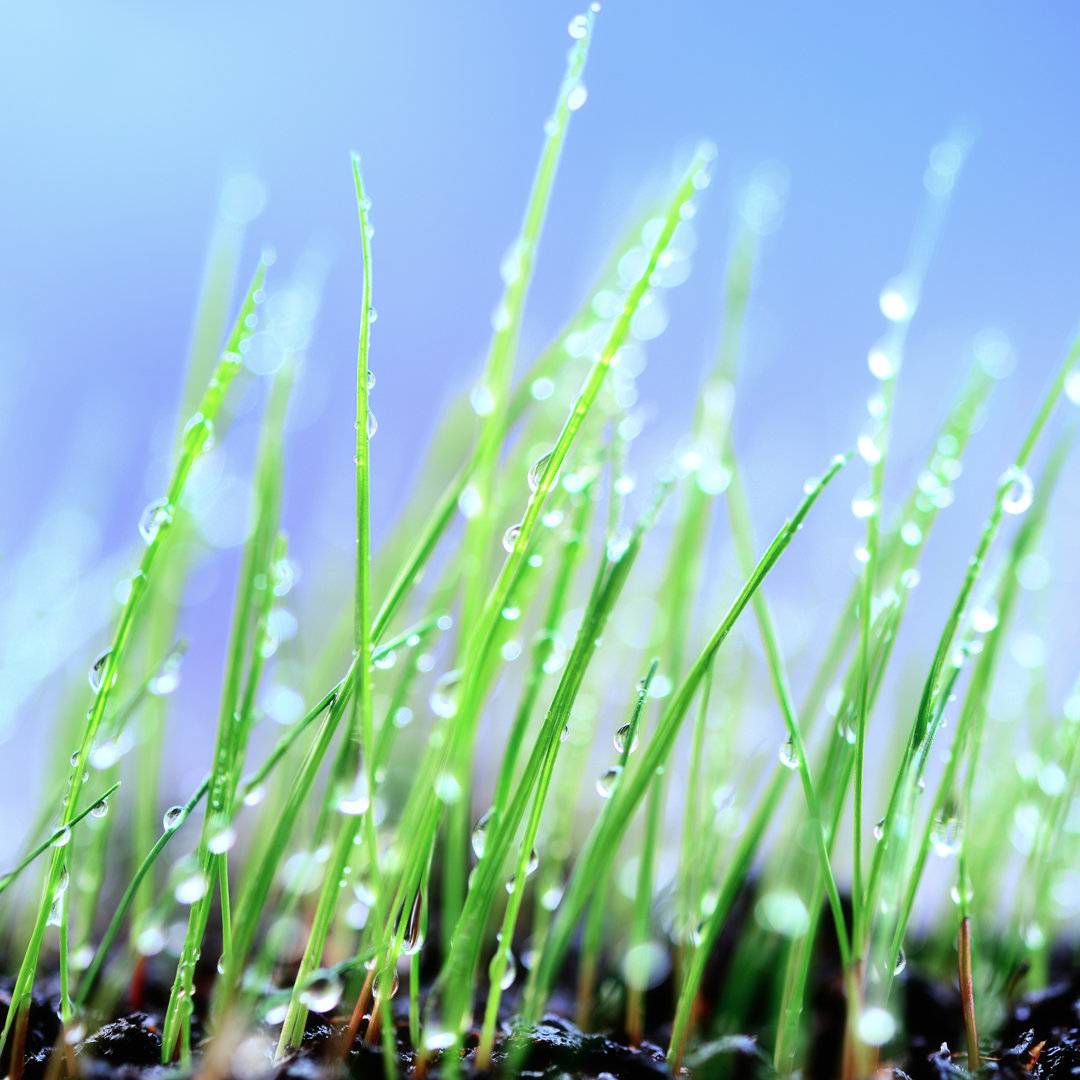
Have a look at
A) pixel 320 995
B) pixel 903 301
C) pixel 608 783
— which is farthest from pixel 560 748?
pixel 903 301

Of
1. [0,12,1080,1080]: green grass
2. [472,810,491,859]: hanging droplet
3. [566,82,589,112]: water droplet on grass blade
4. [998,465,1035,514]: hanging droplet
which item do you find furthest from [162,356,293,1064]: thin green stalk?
[998,465,1035,514]: hanging droplet

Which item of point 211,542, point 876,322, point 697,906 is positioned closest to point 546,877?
point 697,906

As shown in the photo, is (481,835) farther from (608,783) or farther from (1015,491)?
(1015,491)

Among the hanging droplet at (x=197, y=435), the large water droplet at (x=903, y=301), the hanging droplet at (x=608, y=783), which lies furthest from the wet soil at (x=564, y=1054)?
the large water droplet at (x=903, y=301)

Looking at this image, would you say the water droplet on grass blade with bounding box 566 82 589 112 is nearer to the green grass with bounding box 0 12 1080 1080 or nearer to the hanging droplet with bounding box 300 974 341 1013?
the green grass with bounding box 0 12 1080 1080

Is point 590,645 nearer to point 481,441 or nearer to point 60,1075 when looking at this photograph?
point 481,441

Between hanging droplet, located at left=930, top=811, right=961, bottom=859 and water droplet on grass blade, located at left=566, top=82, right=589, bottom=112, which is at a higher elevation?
water droplet on grass blade, located at left=566, top=82, right=589, bottom=112
